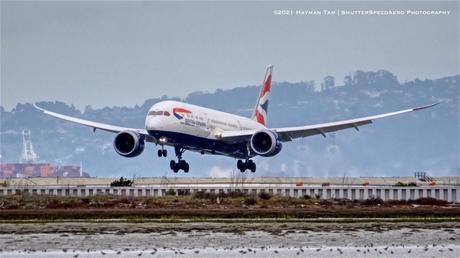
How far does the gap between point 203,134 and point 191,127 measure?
187cm

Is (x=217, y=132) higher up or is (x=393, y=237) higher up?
(x=217, y=132)

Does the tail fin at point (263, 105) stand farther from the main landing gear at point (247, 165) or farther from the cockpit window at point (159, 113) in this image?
the cockpit window at point (159, 113)

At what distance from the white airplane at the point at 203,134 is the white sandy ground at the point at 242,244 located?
47068mm

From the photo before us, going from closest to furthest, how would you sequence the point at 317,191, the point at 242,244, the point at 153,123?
the point at 242,244
the point at 317,191
the point at 153,123

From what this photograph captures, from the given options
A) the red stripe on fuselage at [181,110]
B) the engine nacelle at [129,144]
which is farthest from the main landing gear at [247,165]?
the red stripe on fuselage at [181,110]

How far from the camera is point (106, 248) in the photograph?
133ft

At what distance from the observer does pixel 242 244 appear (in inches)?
1635

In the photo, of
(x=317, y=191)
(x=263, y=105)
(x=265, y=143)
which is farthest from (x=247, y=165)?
(x=317, y=191)

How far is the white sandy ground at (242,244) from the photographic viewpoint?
3891 cm

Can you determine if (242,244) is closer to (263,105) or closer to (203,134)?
(203,134)

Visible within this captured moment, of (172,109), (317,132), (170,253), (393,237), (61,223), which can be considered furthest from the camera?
(317,132)

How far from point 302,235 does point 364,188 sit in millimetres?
34542

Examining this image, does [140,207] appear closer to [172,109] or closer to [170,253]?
[170,253]

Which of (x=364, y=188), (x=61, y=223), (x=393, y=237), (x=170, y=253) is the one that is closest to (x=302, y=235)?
(x=393, y=237)
